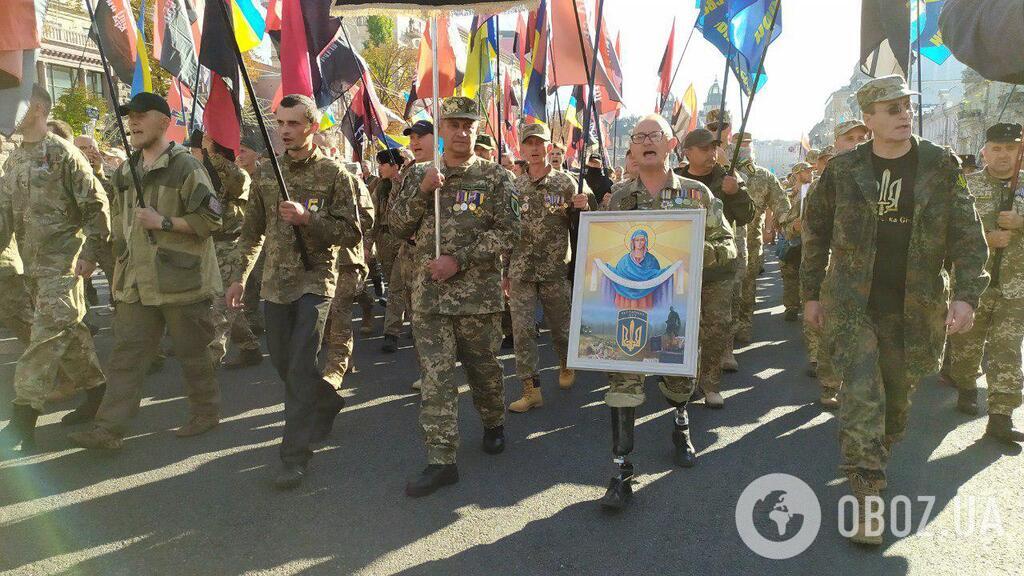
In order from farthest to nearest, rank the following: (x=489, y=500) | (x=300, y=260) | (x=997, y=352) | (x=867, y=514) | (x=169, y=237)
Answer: (x=997, y=352)
(x=169, y=237)
(x=300, y=260)
(x=489, y=500)
(x=867, y=514)

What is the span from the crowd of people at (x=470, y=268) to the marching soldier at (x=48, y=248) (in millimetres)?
14

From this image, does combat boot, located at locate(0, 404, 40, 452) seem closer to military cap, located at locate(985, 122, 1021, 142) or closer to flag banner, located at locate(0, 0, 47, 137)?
flag banner, located at locate(0, 0, 47, 137)

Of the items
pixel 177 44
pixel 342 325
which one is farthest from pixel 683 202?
pixel 177 44

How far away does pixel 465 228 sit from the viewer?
4457mm

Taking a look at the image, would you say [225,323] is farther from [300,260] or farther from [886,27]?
[886,27]

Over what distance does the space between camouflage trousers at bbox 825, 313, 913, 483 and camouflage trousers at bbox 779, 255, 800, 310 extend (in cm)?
607

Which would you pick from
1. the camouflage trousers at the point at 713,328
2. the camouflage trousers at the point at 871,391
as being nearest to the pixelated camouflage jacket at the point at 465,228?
the camouflage trousers at the point at 713,328

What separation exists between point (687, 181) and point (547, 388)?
284 cm

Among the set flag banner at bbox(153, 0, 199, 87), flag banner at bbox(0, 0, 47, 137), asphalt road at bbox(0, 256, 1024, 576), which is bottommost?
asphalt road at bbox(0, 256, 1024, 576)

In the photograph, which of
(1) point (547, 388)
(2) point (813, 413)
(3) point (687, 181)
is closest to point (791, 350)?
(2) point (813, 413)

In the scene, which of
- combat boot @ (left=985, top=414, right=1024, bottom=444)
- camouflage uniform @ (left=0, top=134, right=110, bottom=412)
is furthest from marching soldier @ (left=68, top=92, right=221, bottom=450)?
combat boot @ (left=985, top=414, right=1024, bottom=444)

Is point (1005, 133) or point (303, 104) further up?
point (303, 104)

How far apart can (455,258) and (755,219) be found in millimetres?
5426

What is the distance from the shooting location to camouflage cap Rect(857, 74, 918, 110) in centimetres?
347
